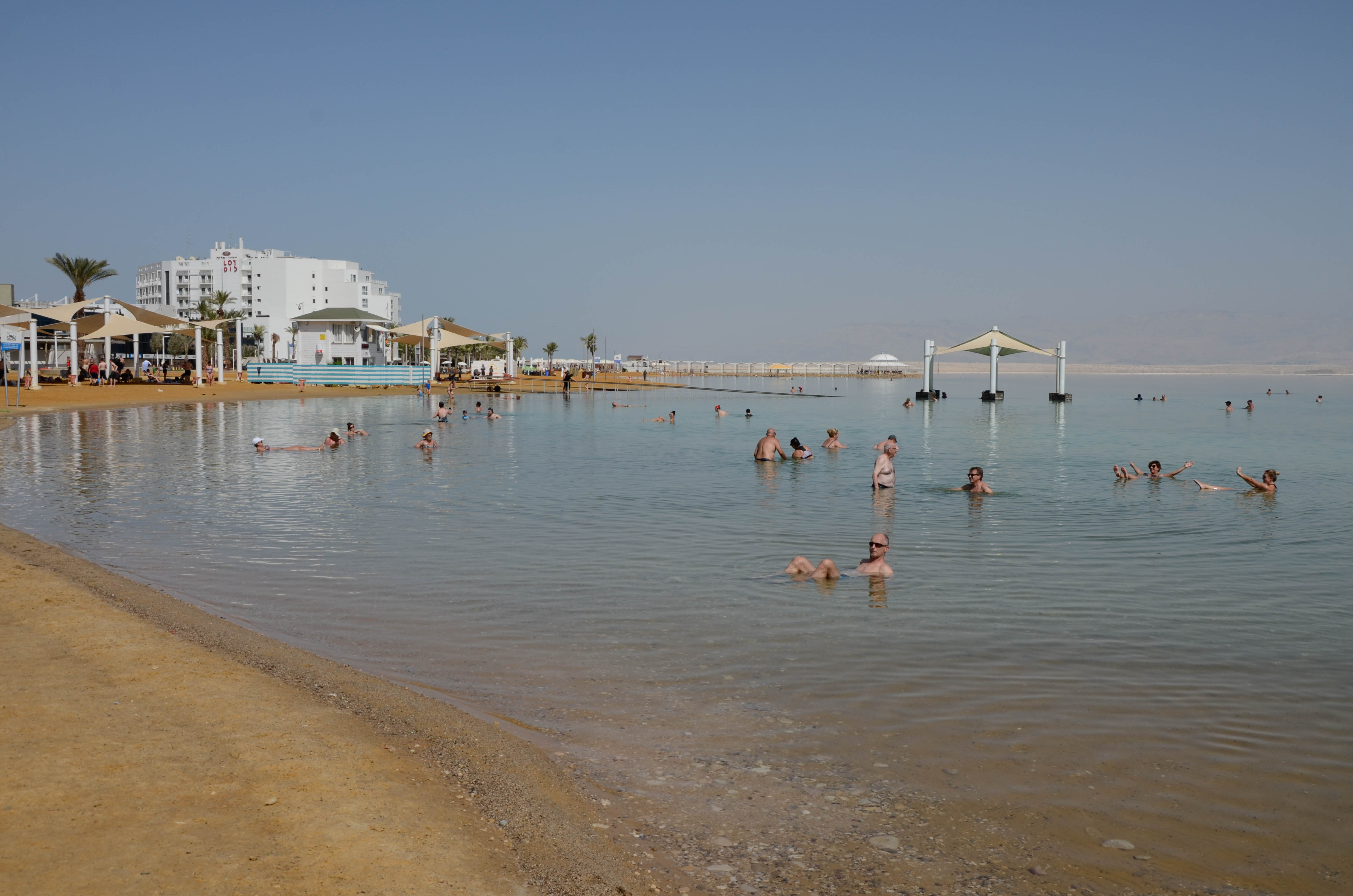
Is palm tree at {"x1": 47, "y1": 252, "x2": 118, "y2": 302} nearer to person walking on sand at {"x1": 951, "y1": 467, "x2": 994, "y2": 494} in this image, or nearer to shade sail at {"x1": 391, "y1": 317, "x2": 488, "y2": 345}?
shade sail at {"x1": 391, "y1": 317, "x2": 488, "y2": 345}

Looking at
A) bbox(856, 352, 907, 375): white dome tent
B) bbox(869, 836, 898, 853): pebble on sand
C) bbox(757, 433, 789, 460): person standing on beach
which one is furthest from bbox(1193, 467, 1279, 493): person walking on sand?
bbox(856, 352, 907, 375): white dome tent

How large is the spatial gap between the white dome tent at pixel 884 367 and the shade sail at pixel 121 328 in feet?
450

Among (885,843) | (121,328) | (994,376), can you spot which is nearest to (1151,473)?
(885,843)

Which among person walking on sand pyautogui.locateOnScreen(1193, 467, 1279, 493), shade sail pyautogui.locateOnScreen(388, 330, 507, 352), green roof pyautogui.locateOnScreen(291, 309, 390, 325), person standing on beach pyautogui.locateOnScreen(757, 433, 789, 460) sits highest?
green roof pyautogui.locateOnScreen(291, 309, 390, 325)

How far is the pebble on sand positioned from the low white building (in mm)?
63153

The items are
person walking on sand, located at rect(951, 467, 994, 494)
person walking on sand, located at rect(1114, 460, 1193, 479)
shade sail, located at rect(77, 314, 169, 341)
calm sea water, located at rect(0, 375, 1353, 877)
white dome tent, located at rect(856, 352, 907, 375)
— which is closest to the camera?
calm sea water, located at rect(0, 375, 1353, 877)

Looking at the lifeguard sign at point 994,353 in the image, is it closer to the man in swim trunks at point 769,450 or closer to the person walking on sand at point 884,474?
the man in swim trunks at point 769,450

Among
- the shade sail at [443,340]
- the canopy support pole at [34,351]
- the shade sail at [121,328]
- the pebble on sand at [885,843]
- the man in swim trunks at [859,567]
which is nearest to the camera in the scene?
the pebble on sand at [885,843]

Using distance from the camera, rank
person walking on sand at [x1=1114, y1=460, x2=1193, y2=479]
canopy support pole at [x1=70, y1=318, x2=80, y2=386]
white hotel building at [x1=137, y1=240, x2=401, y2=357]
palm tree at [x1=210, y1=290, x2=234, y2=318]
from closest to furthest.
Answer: person walking on sand at [x1=1114, y1=460, x2=1193, y2=479] → canopy support pole at [x1=70, y1=318, x2=80, y2=386] → palm tree at [x1=210, y1=290, x2=234, y2=318] → white hotel building at [x1=137, y1=240, x2=401, y2=357]

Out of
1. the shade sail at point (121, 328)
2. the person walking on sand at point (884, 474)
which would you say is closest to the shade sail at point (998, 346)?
the person walking on sand at point (884, 474)

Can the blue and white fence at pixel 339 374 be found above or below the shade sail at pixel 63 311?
below

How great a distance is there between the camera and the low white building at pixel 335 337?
215ft

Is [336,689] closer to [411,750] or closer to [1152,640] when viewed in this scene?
[411,750]

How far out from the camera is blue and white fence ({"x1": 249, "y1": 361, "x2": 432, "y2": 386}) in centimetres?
6147
